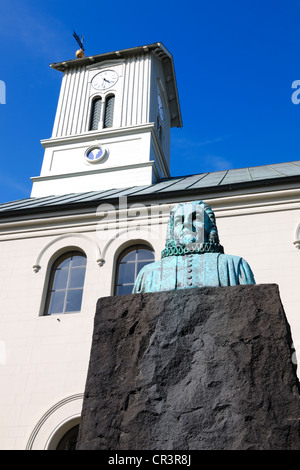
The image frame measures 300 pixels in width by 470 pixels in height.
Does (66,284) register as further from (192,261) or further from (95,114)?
(95,114)

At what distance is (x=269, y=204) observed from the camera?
11.2 metres

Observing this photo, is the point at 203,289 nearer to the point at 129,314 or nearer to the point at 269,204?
the point at 129,314

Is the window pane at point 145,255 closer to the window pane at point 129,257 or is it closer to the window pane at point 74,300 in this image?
the window pane at point 129,257

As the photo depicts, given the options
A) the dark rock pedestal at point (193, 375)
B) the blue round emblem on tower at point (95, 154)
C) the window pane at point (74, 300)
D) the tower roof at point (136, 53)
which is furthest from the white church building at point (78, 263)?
the tower roof at point (136, 53)

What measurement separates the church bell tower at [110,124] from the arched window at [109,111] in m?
0.04

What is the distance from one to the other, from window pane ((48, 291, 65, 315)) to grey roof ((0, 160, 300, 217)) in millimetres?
2356

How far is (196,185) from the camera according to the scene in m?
13.2

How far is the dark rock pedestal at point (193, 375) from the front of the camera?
305 cm

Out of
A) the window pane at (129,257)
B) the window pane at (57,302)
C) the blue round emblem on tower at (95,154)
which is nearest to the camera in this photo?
the window pane at (57,302)

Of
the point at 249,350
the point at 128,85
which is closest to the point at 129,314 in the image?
the point at 249,350

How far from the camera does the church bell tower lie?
56.2 ft

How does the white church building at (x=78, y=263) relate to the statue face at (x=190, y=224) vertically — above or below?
above

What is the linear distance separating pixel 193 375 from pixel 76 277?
8386mm
